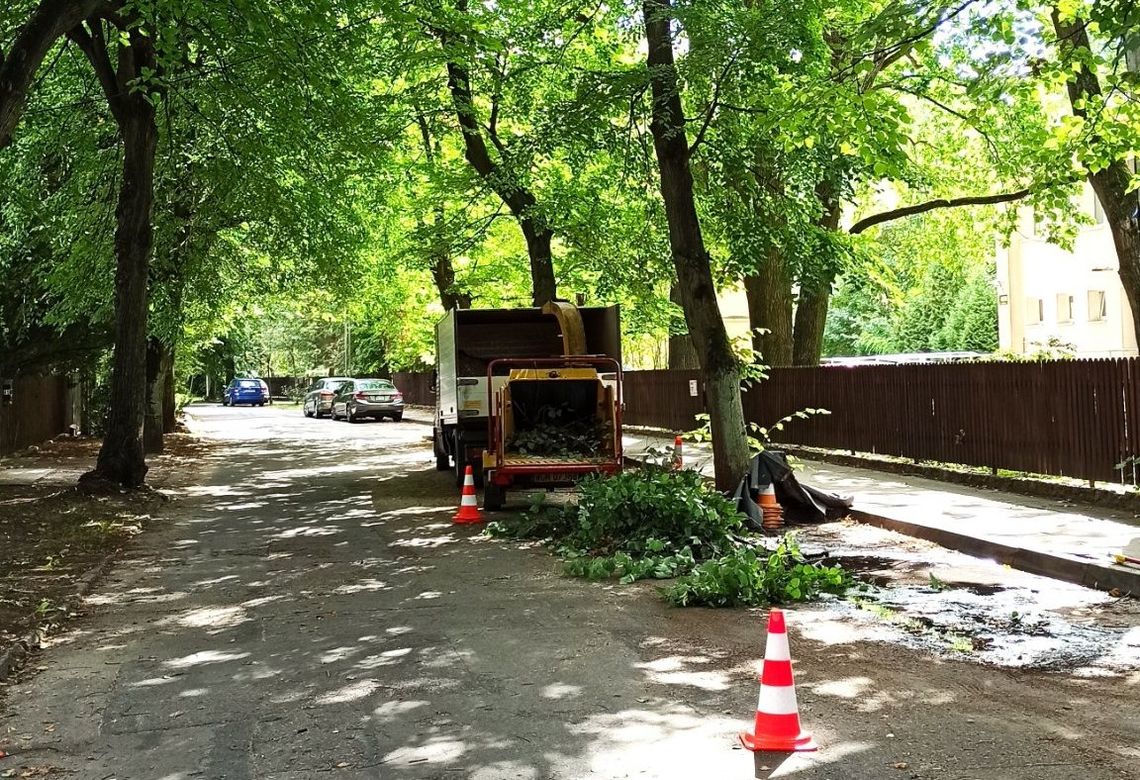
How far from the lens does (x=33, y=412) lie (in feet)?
78.9

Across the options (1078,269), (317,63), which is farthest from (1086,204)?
(317,63)

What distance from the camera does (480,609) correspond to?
7895 millimetres

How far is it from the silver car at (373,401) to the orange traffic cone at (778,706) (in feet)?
120

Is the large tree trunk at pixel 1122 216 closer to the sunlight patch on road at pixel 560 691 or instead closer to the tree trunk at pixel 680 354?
the tree trunk at pixel 680 354

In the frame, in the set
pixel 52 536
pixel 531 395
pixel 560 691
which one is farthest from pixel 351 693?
pixel 531 395

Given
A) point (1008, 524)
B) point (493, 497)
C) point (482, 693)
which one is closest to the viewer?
point (482, 693)

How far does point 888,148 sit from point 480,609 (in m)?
6.93

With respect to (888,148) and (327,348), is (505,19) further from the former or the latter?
(327,348)

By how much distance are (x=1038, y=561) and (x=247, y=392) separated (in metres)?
61.5

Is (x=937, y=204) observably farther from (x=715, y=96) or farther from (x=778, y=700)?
(x=778, y=700)

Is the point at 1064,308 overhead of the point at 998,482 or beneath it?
overhead

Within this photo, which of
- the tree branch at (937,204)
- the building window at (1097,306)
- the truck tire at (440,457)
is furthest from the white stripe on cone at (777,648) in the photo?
the building window at (1097,306)

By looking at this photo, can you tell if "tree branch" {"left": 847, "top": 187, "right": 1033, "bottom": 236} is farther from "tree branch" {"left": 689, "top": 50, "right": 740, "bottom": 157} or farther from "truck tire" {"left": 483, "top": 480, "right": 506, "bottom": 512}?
"truck tire" {"left": 483, "top": 480, "right": 506, "bottom": 512}

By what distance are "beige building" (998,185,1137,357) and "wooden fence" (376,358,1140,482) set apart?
1324 centimetres
